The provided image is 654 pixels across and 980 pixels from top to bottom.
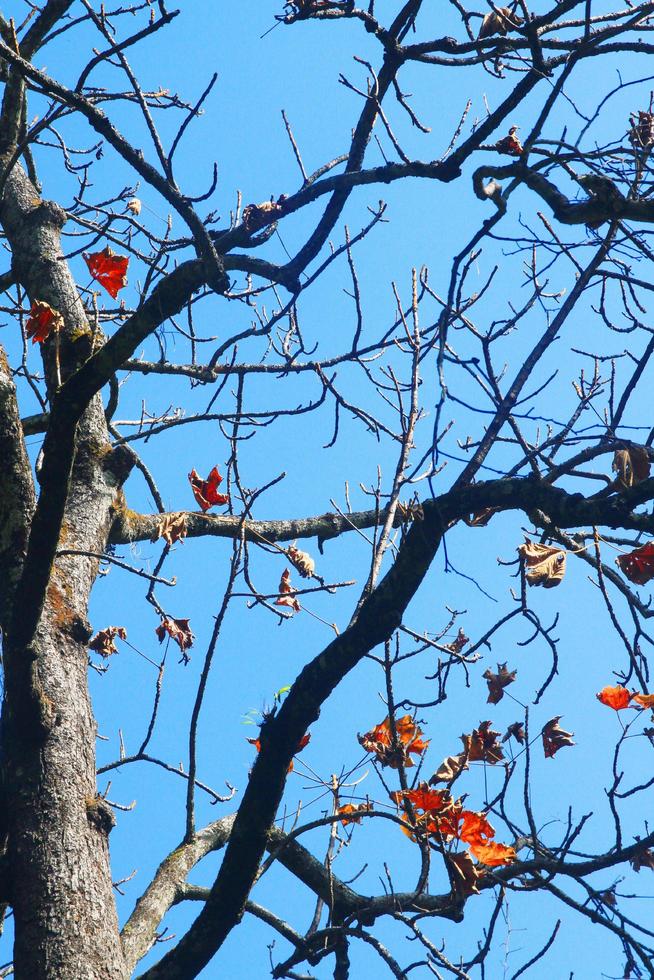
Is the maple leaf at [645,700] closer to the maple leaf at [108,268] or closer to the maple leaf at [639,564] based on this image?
the maple leaf at [639,564]

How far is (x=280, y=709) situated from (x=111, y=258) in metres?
1.82

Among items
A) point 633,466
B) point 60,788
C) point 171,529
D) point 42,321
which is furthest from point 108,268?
point 633,466

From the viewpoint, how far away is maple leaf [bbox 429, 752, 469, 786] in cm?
264

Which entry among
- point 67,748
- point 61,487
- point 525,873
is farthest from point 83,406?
point 525,873

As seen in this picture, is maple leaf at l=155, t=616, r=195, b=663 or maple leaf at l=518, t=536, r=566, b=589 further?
maple leaf at l=155, t=616, r=195, b=663

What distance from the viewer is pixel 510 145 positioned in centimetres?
282

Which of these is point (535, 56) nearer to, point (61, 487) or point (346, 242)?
point (346, 242)

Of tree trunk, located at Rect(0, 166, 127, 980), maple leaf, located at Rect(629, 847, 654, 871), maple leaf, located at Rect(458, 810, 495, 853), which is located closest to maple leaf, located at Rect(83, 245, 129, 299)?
tree trunk, located at Rect(0, 166, 127, 980)

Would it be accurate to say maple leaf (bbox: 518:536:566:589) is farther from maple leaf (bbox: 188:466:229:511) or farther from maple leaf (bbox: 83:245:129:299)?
maple leaf (bbox: 83:245:129:299)

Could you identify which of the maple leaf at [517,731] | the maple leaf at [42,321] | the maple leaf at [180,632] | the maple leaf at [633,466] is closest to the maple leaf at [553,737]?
the maple leaf at [517,731]

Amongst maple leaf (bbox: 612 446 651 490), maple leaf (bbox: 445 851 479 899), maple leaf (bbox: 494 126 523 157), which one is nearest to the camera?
maple leaf (bbox: 612 446 651 490)

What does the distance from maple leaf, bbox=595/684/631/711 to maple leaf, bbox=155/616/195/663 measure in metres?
1.78

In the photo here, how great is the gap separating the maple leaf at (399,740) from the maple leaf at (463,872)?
14.7 inches

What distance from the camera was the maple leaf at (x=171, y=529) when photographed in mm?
3705
